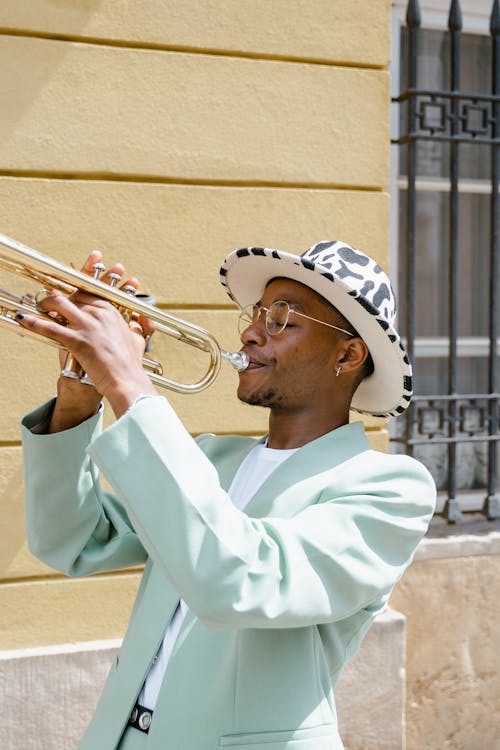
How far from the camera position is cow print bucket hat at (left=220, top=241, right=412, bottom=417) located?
1.89m

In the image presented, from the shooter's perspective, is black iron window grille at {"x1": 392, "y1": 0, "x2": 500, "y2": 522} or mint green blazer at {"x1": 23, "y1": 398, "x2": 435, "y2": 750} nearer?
mint green blazer at {"x1": 23, "y1": 398, "x2": 435, "y2": 750}

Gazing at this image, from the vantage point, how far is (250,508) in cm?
184

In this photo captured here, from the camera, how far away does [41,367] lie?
342 cm

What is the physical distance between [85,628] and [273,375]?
1.96 m

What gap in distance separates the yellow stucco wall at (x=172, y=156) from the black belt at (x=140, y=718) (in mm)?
1745

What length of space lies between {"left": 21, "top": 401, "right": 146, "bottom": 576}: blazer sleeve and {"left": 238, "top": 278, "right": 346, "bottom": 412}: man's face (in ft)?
1.16

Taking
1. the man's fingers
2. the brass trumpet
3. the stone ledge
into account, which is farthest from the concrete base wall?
the man's fingers

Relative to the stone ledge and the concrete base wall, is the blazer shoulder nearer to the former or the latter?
the concrete base wall

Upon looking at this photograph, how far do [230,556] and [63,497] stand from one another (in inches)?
23.4

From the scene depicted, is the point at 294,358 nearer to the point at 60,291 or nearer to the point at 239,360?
the point at 239,360

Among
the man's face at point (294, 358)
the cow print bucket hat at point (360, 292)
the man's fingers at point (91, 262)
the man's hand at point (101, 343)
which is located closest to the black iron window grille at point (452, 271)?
the cow print bucket hat at point (360, 292)

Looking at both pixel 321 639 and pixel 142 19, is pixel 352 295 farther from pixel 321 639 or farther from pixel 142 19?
pixel 142 19

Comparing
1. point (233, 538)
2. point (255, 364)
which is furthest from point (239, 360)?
point (233, 538)

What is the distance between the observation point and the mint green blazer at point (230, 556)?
1489 mm
